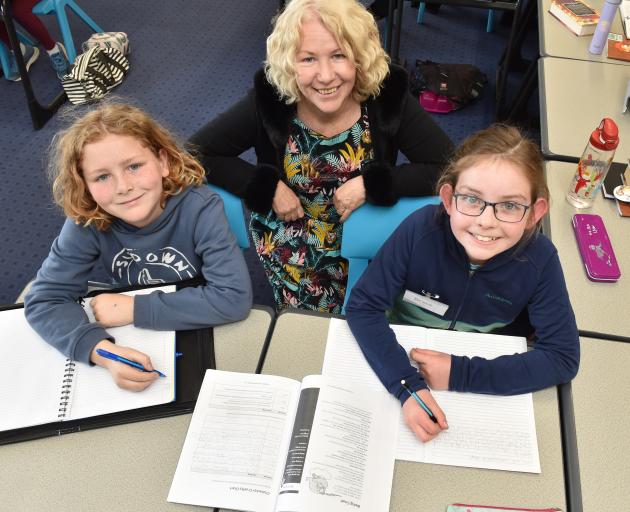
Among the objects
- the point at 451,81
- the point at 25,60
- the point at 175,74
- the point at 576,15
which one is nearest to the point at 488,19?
the point at 451,81

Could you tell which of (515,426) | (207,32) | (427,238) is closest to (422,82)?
(207,32)

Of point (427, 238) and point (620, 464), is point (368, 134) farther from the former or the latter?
point (620, 464)

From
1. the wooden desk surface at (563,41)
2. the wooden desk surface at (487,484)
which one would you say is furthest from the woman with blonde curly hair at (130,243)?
the wooden desk surface at (563,41)

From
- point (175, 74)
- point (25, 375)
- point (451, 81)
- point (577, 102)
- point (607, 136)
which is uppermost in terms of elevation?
point (607, 136)

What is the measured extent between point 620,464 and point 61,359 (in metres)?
1.06

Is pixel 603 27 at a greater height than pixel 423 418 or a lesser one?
greater

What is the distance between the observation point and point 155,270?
1354 millimetres

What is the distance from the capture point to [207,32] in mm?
3664

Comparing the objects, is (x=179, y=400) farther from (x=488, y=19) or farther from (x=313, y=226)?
(x=488, y=19)

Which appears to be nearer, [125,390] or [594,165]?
[125,390]

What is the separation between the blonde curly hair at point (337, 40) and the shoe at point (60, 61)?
7.37 ft

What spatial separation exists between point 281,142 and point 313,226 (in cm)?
27

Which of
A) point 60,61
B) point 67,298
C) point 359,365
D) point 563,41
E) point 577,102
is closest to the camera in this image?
point 359,365

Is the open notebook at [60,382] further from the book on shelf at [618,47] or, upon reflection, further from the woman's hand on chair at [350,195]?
the book on shelf at [618,47]
